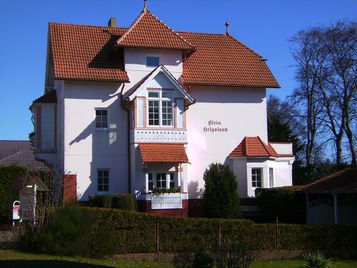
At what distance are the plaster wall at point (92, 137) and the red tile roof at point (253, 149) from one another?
22.3 feet

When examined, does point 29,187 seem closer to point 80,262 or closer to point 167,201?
point 80,262

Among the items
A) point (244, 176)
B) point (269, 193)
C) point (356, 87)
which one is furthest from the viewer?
point (356, 87)

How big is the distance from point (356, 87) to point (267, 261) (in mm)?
26624

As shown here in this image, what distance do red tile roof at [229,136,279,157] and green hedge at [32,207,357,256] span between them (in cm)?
1023

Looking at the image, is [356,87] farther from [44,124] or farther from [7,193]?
[7,193]

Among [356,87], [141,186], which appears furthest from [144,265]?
[356,87]

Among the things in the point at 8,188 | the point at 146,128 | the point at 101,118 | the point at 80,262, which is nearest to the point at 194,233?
the point at 80,262

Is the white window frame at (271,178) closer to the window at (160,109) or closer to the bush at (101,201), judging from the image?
the window at (160,109)

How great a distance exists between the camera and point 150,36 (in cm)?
3356

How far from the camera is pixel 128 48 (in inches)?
1309

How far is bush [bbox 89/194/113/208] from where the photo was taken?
29.4m

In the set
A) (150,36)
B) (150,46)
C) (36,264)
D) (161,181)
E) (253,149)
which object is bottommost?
(36,264)

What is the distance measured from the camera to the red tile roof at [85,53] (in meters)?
32.2

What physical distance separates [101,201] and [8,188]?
559 centimetres
